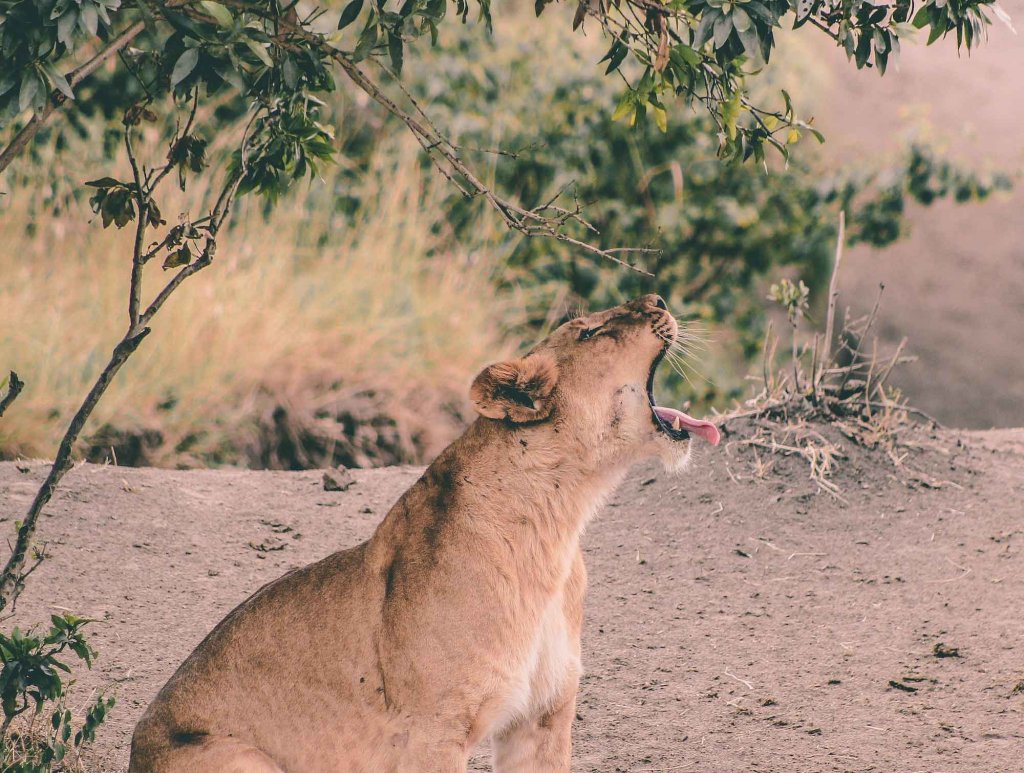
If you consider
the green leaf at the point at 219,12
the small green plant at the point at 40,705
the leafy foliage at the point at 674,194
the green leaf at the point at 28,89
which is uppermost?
the leafy foliage at the point at 674,194

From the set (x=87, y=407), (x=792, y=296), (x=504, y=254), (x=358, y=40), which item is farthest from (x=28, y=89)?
(x=504, y=254)

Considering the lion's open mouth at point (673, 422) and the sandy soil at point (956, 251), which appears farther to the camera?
the sandy soil at point (956, 251)

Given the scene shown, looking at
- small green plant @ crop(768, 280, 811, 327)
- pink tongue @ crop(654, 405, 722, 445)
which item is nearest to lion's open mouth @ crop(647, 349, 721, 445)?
pink tongue @ crop(654, 405, 722, 445)

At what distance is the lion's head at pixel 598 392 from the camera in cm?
345

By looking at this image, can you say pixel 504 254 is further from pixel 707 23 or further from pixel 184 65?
pixel 184 65

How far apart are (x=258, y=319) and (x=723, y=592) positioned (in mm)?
4092

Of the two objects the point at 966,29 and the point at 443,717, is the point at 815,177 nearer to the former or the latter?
the point at 966,29

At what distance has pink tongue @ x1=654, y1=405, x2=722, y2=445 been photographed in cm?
358

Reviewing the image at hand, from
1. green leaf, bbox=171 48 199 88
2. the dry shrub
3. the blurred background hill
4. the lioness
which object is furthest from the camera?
the blurred background hill

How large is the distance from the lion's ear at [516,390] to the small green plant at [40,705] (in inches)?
51.6

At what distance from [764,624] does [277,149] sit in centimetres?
291

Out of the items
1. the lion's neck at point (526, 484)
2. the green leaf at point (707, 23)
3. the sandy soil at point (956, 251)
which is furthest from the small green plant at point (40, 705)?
the sandy soil at point (956, 251)

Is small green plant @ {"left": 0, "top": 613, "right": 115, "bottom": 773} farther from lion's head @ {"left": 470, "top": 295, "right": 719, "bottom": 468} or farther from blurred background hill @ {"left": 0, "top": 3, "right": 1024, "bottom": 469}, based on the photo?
blurred background hill @ {"left": 0, "top": 3, "right": 1024, "bottom": 469}

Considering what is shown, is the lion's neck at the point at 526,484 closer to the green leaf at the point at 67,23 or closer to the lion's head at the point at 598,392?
the lion's head at the point at 598,392
